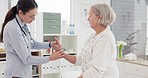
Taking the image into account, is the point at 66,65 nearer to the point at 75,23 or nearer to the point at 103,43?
the point at 75,23

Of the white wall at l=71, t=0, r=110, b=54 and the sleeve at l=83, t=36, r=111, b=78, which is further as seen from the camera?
the white wall at l=71, t=0, r=110, b=54

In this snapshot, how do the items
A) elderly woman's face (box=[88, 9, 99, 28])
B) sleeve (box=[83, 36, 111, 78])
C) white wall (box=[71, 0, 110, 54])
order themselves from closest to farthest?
sleeve (box=[83, 36, 111, 78]), elderly woman's face (box=[88, 9, 99, 28]), white wall (box=[71, 0, 110, 54])

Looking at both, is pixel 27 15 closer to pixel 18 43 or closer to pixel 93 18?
pixel 18 43

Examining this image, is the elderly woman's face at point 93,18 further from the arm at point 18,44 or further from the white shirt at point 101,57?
the arm at point 18,44

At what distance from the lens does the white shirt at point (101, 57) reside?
1.58 m

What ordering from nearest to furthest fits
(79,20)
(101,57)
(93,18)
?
(101,57) → (93,18) → (79,20)

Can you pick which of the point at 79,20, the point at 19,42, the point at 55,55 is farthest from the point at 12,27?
the point at 79,20

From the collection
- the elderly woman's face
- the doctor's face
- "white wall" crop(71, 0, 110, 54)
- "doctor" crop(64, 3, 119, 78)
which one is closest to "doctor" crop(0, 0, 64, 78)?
the doctor's face

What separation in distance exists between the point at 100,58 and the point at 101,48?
0.08 metres

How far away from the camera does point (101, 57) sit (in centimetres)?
157

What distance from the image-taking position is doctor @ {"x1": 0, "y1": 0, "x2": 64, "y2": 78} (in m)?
1.61

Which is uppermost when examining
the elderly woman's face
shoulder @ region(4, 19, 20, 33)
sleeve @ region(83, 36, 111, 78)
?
the elderly woman's face

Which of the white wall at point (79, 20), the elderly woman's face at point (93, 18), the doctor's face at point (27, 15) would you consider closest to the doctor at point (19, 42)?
the doctor's face at point (27, 15)

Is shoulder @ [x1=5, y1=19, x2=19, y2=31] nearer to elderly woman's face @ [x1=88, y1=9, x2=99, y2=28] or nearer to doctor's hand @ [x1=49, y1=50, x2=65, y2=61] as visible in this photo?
doctor's hand @ [x1=49, y1=50, x2=65, y2=61]
